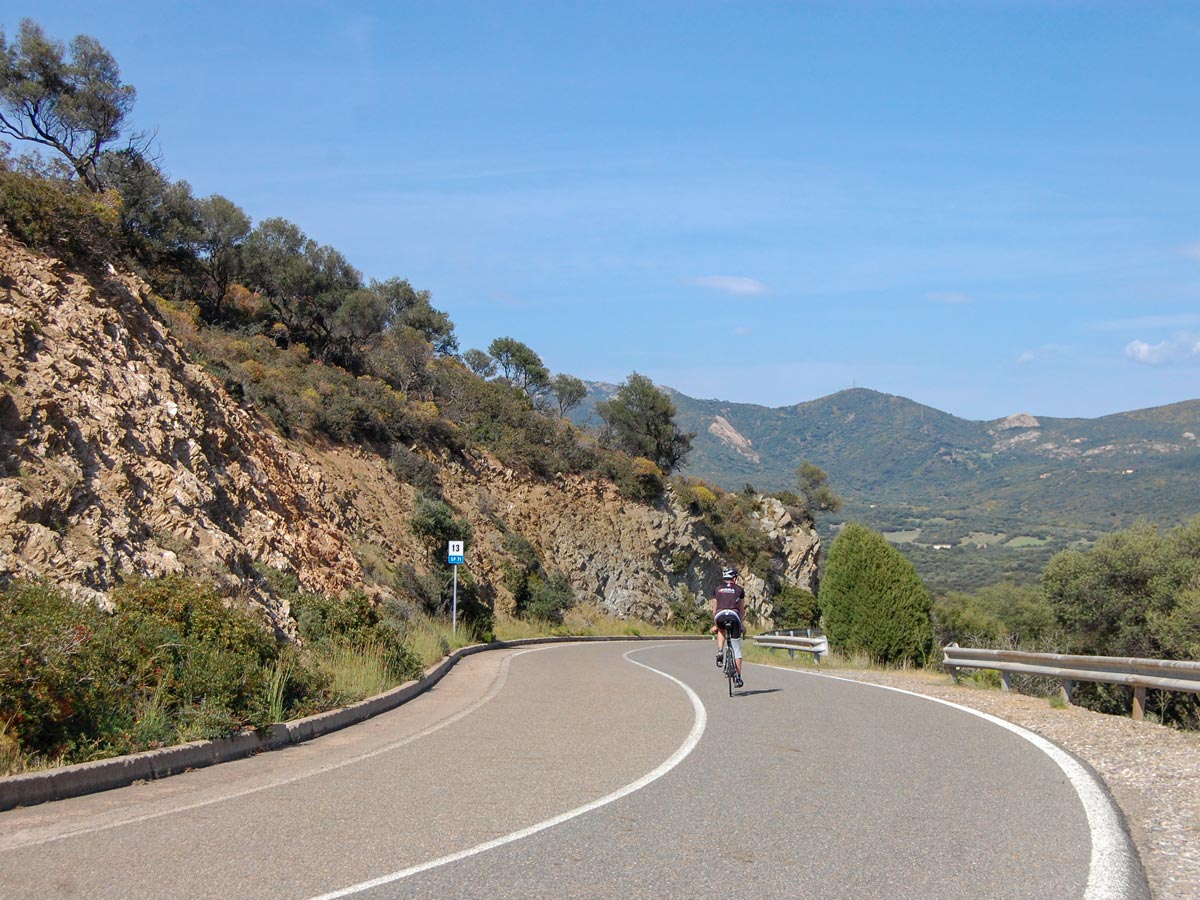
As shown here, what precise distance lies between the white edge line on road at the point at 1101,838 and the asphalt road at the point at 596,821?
4 cm

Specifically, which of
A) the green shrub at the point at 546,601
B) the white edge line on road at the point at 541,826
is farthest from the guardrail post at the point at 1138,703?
the green shrub at the point at 546,601

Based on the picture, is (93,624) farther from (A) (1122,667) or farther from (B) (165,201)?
(B) (165,201)

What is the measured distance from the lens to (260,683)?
10.2m

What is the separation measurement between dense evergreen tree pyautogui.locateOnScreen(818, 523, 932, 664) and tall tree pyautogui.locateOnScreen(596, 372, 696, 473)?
3561 cm

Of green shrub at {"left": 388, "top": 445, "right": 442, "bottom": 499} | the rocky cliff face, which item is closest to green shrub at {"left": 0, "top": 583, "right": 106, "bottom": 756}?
the rocky cliff face

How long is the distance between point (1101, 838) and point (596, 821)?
3206 millimetres

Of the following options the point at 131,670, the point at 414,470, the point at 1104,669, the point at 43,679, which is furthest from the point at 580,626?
the point at 43,679

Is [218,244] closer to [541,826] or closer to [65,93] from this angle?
[65,93]

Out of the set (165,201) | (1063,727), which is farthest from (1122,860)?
(165,201)

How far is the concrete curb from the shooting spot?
697 centimetres

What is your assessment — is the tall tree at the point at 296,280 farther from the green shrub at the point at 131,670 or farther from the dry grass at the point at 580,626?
the green shrub at the point at 131,670

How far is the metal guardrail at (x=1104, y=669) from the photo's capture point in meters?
10.8

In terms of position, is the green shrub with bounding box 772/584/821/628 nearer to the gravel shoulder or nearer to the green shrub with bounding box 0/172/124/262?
the gravel shoulder

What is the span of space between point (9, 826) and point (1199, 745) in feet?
33.7
